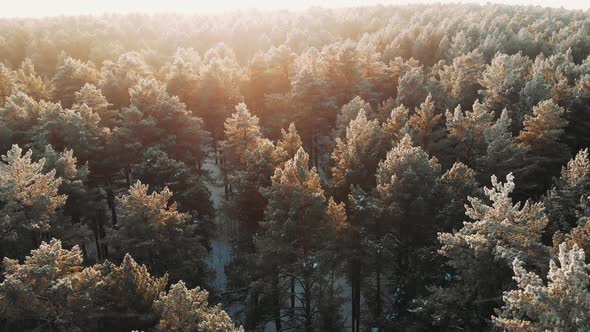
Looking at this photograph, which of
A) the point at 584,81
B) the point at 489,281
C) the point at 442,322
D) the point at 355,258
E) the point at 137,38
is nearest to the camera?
the point at 489,281

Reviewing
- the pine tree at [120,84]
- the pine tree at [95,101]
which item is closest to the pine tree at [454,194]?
the pine tree at [95,101]

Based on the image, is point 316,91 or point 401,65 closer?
point 316,91

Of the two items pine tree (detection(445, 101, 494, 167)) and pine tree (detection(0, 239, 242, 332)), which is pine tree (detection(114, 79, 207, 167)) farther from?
pine tree (detection(445, 101, 494, 167))

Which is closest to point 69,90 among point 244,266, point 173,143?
point 173,143

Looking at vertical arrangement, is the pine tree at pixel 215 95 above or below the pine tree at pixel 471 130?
above

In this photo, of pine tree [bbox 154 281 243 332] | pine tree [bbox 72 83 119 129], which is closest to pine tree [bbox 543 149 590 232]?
pine tree [bbox 154 281 243 332]

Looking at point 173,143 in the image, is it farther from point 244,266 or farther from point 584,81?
point 584,81

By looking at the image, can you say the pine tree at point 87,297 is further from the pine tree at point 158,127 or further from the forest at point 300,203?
the pine tree at point 158,127

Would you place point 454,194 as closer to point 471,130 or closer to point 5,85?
point 471,130

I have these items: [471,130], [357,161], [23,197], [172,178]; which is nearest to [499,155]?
[471,130]
